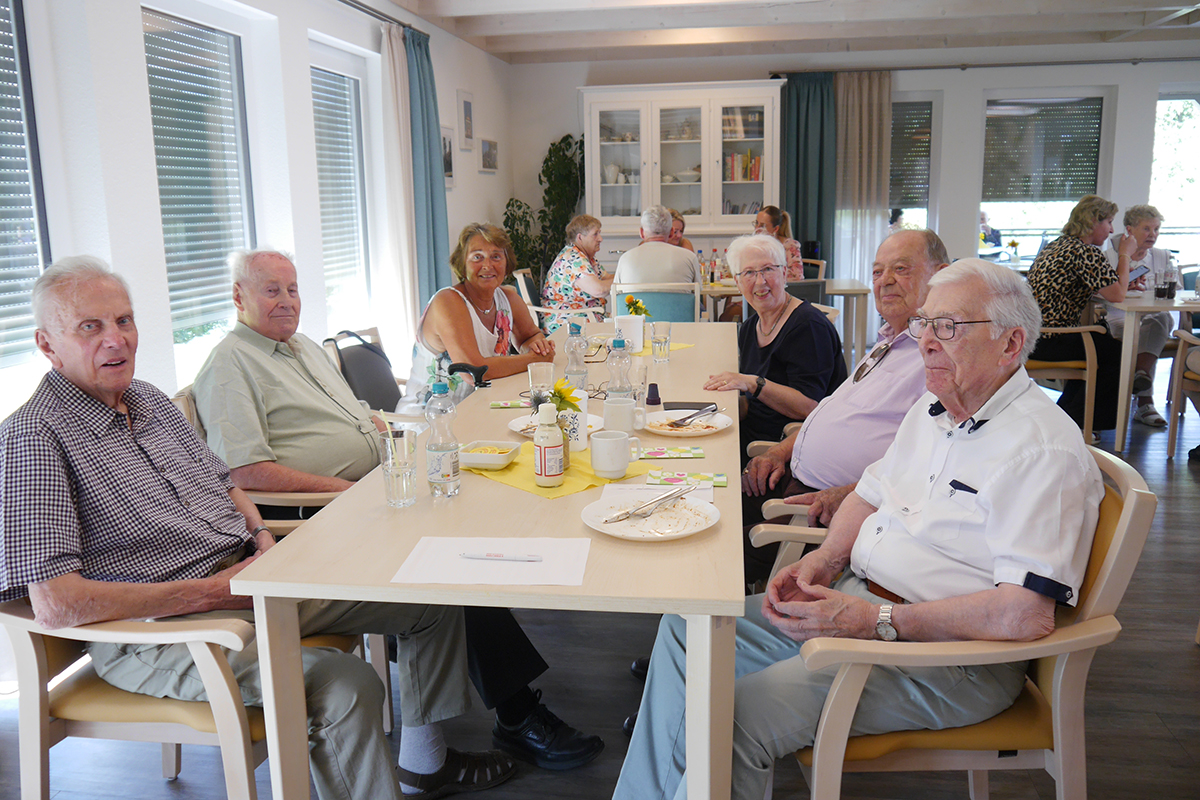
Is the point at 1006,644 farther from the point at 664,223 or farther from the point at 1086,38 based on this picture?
the point at 1086,38

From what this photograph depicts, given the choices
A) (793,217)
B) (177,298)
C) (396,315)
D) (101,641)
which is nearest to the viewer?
(101,641)

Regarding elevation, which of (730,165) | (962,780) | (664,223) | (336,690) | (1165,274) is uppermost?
(730,165)

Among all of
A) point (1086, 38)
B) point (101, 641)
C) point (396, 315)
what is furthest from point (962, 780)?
point (1086, 38)

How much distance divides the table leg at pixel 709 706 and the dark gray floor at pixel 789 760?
2.15 ft

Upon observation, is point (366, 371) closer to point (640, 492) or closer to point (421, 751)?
point (421, 751)

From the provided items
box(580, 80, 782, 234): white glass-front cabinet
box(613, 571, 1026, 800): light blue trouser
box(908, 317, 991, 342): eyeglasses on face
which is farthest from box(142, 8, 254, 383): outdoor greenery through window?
box(580, 80, 782, 234): white glass-front cabinet

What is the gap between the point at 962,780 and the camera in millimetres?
1928

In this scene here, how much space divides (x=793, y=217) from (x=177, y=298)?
5591 millimetres

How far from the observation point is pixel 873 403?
215cm

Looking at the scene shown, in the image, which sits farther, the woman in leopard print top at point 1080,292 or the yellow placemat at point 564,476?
the woman in leopard print top at point 1080,292

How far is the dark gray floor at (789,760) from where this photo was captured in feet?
6.23

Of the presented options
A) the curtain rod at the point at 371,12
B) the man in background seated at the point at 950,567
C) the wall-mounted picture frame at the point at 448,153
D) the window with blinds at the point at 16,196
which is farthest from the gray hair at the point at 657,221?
the man in background seated at the point at 950,567

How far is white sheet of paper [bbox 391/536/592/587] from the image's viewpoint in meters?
1.30

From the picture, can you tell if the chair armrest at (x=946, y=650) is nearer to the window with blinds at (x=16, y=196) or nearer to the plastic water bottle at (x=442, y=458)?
the plastic water bottle at (x=442, y=458)
